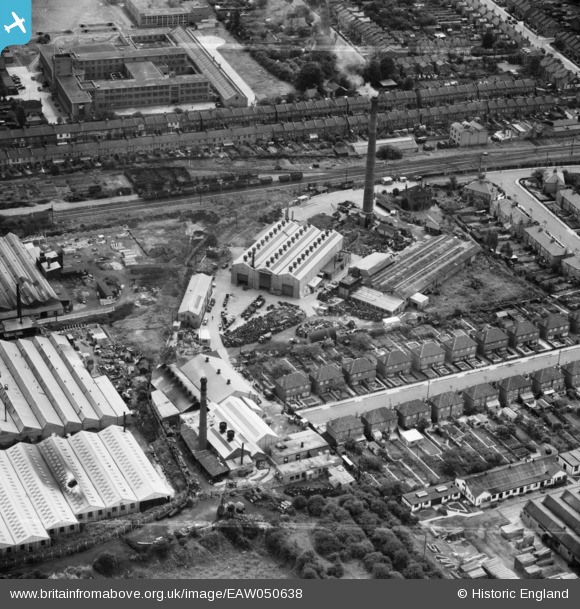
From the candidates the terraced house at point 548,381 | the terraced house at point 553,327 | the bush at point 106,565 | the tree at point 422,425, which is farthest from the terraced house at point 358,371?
the bush at point 106,565

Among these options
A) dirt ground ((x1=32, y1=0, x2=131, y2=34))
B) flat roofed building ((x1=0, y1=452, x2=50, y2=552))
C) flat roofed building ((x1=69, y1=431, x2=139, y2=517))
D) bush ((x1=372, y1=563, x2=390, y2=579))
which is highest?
flat roofed building ((x1=0, y1=452, x2=50, y2=552))

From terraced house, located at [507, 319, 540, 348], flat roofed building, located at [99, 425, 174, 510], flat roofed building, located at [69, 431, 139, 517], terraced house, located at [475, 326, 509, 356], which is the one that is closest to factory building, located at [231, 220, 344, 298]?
terraced house, located at [475, 326, 509, 356]

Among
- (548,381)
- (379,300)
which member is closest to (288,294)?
(379,300)

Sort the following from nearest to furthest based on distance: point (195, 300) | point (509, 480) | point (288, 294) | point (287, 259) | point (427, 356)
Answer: point (509, 480) < point (427, 356) < point (195, 300) < point (288, 294) < point (287, 259)

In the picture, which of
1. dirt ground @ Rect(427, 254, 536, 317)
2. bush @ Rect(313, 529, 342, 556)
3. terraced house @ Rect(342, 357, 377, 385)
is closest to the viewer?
bush @ Rect(313, 529, 342, 556)

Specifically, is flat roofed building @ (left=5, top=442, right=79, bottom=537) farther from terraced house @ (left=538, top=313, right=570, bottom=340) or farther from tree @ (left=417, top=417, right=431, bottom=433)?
terraced house @ (left=538, top=313, right=570, bottom=340)

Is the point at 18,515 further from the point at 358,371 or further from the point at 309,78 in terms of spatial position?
the point at 309,78

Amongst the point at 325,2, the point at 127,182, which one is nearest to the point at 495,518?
the point at 127,182
